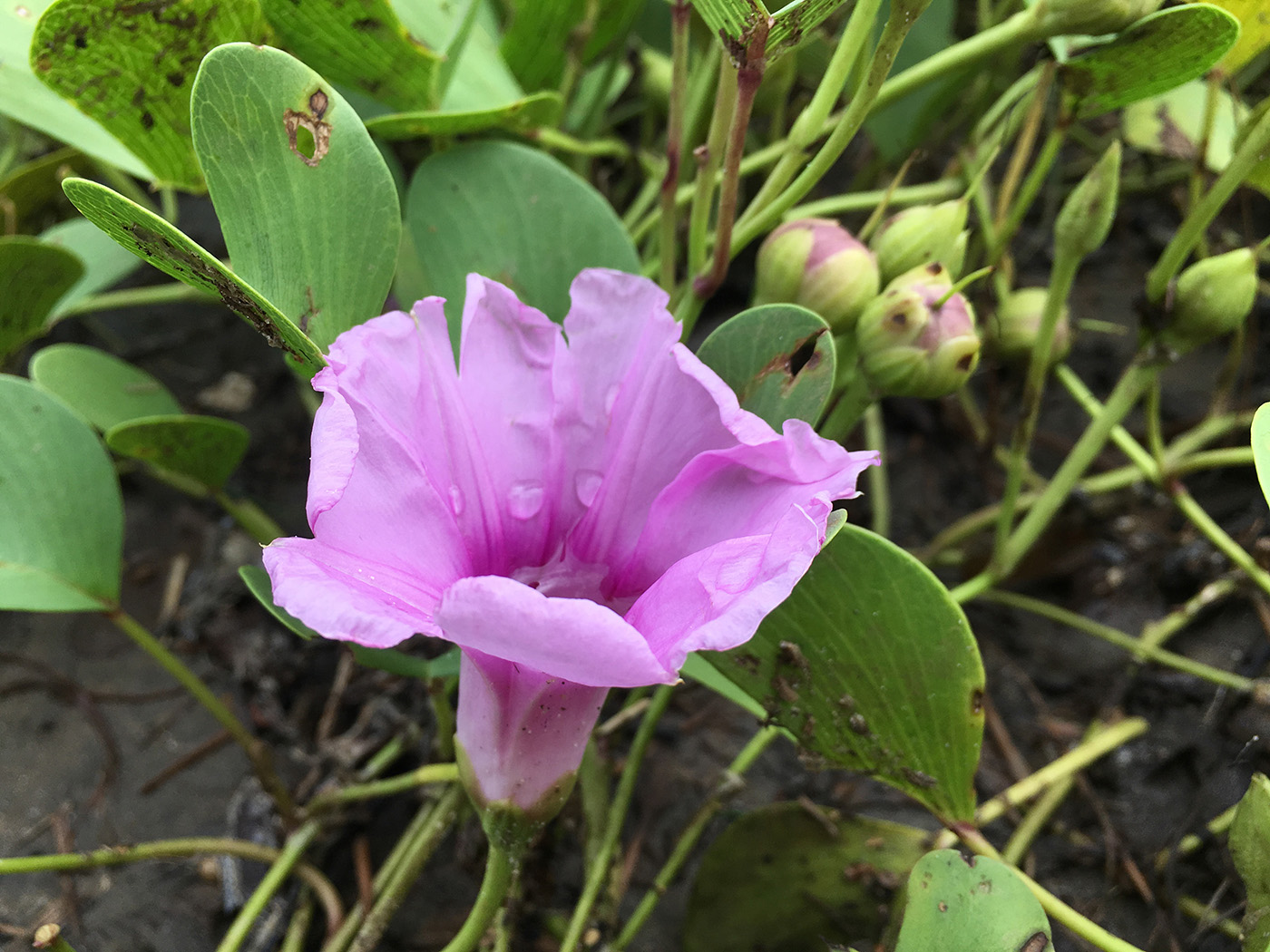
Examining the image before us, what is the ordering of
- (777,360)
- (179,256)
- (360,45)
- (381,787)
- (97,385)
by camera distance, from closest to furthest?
(179,256) → (777,360) → (360,45) → (381,787) → (97,385)

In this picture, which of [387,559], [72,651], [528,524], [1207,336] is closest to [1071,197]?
[1207,336]

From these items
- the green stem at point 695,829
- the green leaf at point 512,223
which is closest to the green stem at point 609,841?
the green stem at point 695,829

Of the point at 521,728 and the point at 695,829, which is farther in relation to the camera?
the point at 695,829

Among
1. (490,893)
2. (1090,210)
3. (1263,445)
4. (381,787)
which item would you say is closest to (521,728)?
(490,893)

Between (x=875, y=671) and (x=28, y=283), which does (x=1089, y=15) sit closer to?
(x=875, y=671)

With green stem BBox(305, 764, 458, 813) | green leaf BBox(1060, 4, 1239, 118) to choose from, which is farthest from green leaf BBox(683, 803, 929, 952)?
green leaf BBox(1060, 4, 1239, 118)

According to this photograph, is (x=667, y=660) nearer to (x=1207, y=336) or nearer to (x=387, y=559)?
(x=387, y=559)

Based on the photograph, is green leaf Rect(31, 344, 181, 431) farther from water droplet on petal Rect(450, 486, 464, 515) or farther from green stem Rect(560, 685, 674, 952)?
green stem Rect(560, 685, 674, 952)
